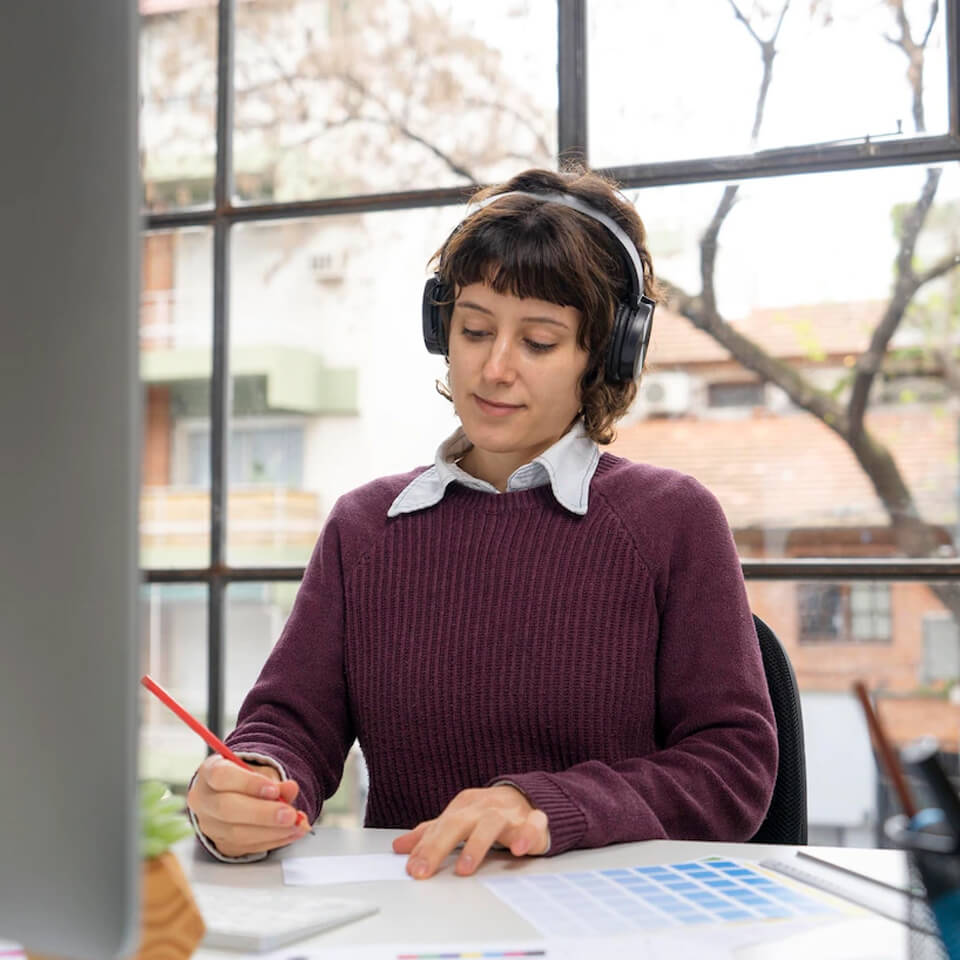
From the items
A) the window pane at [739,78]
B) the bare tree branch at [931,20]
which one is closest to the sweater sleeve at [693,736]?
the window pane at [739,78]

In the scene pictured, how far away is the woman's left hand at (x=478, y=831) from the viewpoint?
3.05 ft

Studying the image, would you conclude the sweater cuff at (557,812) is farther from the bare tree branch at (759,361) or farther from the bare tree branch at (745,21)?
the bare tree branch at (745,21)

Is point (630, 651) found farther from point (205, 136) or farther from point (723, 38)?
point (205, 136)

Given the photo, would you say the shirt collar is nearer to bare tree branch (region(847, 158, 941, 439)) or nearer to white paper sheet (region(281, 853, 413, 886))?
white paper sheet (region(281, 853, 413, 886))

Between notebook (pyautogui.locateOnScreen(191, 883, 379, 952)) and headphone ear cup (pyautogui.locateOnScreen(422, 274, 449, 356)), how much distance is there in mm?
756

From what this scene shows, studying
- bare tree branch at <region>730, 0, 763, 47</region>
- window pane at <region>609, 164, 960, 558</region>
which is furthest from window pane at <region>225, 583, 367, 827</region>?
bare tree branch at <region>730, 0, 763, 47</region>

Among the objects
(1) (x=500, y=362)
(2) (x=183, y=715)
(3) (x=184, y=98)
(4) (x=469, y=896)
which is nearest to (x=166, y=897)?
(2) (x=183, y=715)

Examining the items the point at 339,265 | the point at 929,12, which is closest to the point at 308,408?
the point at 339,265

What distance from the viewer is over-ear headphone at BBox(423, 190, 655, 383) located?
4.49 ft

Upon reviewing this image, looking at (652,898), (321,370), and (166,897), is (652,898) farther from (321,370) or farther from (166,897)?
(321,370)

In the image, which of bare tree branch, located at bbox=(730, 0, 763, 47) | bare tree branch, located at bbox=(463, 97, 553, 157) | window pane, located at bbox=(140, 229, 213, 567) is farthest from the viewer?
window pane, located at bbox=(140, 229, 213, 567)

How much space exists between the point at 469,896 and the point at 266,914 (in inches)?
6.0

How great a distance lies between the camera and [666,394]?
204 cm

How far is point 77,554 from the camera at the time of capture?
0.39 meters
